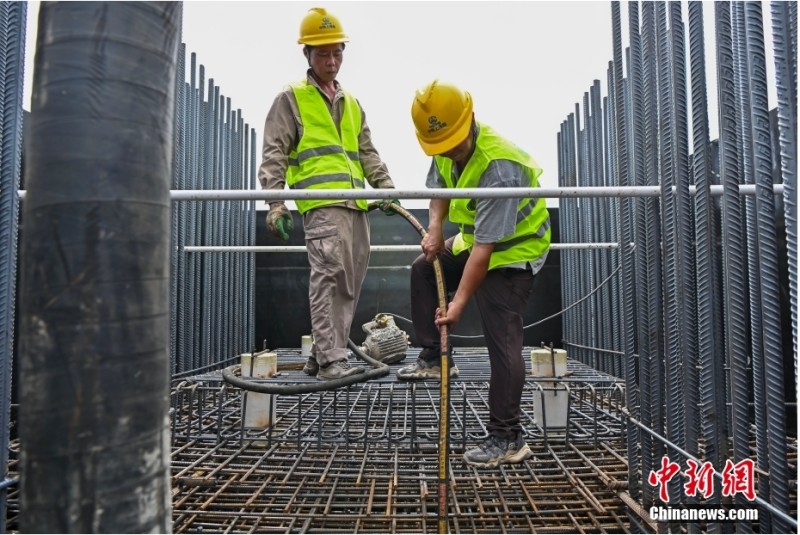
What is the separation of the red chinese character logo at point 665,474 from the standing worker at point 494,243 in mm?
752

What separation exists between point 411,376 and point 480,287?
2.95 feet

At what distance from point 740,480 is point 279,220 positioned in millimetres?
2524

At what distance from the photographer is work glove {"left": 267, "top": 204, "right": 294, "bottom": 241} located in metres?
3.22

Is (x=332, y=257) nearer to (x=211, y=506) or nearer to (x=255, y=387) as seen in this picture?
(x=255, y=387)

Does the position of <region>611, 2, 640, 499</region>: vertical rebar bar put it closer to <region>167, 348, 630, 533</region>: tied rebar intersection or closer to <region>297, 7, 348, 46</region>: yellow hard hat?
<region>167, 348, 630, 533</region>: tied rebar intersection

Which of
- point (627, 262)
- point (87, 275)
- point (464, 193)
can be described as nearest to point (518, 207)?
point (627, 262)

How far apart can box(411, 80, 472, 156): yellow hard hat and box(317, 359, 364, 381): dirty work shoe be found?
1.37 meters

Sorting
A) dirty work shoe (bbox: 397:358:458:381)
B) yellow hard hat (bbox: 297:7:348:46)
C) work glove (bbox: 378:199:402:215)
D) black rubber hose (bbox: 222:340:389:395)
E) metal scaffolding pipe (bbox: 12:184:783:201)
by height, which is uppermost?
yellow hard hat (bbox: 297:7:348:46)

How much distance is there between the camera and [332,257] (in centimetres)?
328

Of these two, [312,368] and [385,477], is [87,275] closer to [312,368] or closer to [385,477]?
[385,477]

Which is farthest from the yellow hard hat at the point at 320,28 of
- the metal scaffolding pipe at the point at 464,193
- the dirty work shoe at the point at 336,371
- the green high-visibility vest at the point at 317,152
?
the dirty work shoe at the point at 336,371

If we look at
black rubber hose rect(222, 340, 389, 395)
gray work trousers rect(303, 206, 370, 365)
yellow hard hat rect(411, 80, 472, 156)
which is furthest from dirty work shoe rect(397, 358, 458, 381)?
yellow hard hat rect(411, 80, 472, 156)

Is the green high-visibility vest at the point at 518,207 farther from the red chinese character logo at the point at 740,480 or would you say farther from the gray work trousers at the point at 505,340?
the red chinese character logo at the point at 740,480

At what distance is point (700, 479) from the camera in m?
2.02
